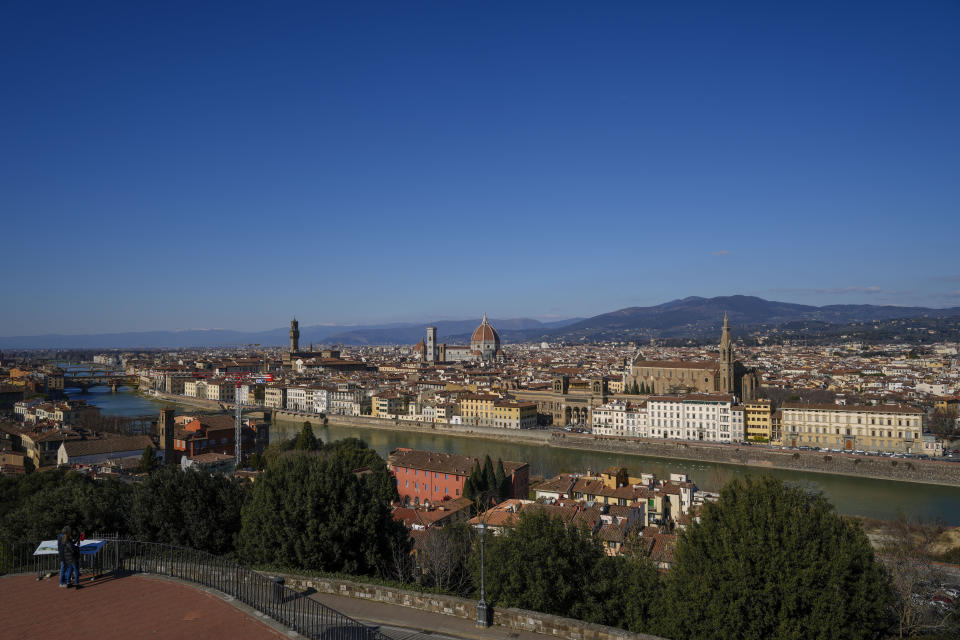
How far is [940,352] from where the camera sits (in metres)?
69.8

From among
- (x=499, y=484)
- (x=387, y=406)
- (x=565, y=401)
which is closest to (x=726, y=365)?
(x=565, y=401)

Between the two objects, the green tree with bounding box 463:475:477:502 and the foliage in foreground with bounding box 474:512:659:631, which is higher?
the foliage in foreground with bounding box 474:512:659:631

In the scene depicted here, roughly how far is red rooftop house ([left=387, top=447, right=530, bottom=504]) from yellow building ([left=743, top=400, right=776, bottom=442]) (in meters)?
12.3

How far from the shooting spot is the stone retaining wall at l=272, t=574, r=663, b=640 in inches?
156

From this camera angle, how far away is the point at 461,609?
14.4 feet

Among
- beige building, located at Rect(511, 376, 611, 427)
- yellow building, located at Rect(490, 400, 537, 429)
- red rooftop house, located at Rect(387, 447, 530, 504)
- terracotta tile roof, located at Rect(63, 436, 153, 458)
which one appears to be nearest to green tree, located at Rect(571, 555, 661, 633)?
red rooftop house, located at Rect(387, 447, 530, 504)

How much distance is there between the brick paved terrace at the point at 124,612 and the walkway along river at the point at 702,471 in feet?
35.2

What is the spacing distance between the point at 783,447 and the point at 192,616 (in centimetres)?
2225

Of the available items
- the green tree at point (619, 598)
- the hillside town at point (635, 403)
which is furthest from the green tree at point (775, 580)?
the hillside town at point (635, 403)

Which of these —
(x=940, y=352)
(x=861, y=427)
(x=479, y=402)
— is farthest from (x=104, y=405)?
(x=940, y=352)

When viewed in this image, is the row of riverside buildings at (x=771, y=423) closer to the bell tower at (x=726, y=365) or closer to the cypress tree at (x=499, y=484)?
the bell tower at (x=726, y=365)

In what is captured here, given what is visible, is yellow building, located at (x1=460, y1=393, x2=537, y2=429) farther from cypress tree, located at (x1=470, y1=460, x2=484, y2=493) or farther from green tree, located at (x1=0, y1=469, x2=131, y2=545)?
green tree, located at (x1=0, y1=469, x2=131, y2=545)

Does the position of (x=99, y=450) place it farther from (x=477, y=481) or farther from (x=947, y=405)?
(x=947, y=405)

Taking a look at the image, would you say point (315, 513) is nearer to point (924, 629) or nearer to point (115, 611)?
point (115, 611)
